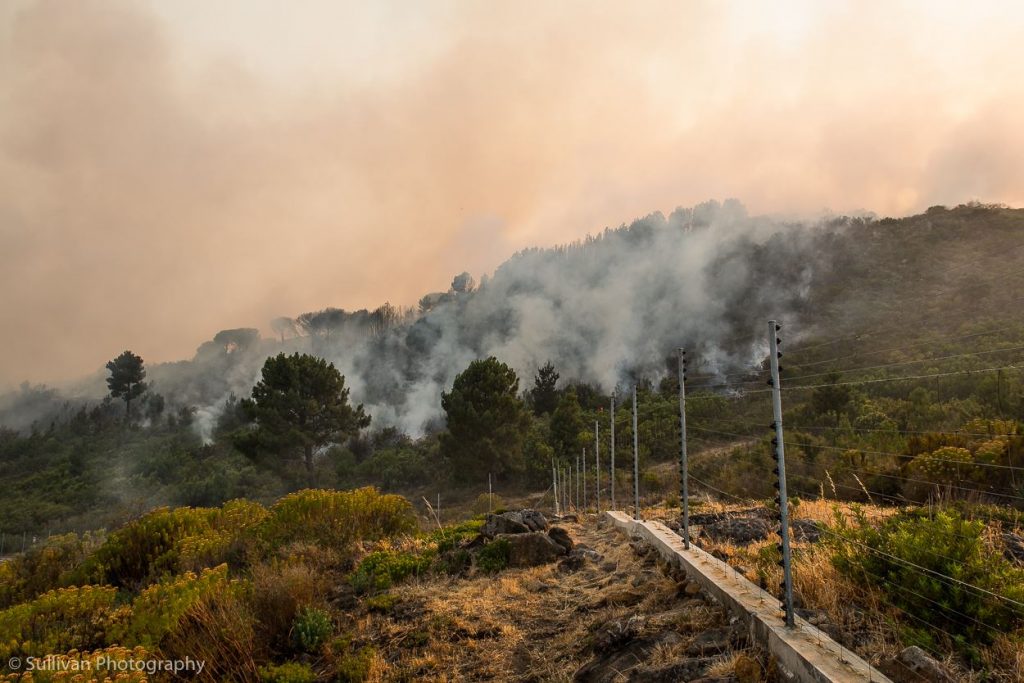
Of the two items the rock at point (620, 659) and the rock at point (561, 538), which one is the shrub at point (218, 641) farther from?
the rock at point (561, 538)

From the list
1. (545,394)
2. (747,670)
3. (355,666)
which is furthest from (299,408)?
(747,670)

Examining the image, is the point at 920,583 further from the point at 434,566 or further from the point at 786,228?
the point at 786,228

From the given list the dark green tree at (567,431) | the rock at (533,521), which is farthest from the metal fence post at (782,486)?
the dark green tree at (567,431)

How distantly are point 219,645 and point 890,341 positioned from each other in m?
50.5

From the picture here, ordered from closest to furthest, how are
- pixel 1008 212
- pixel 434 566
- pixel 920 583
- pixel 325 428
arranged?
pixel 920 583
pixel 434 566
pixel 325 428
pixel 1008 212

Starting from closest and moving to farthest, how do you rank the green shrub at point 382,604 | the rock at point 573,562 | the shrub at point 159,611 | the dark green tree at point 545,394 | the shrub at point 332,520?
the shrub at point 159,611 → the green shrub at point 382,604 → the rock at point 573,562 → the shrub at point 332,520 → the dark green tree at point 545,394

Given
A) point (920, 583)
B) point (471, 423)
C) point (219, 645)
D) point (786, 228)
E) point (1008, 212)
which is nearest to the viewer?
point (920, 583)

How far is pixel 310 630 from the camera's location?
7.60 m

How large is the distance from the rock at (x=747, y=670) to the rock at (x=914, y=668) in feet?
2.68

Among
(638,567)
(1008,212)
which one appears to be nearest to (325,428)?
(638,567)

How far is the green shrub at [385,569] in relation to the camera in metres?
9.88

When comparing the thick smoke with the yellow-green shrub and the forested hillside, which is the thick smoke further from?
the yellow-green shrub

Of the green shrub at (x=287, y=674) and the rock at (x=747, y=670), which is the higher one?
the rock at (x=747, y=670)

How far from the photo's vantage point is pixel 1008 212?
7412 cm
